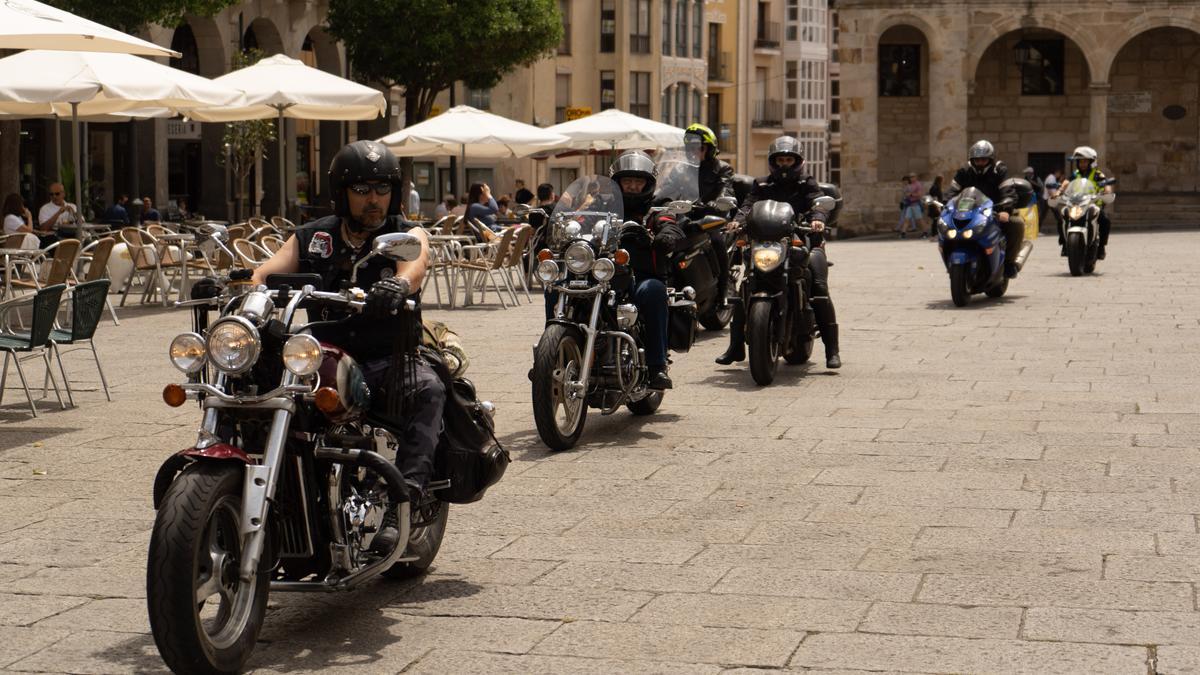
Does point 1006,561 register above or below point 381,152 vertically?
below

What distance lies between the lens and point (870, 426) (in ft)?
32.4

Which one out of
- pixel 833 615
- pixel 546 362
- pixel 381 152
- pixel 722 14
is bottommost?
pixel 833 615

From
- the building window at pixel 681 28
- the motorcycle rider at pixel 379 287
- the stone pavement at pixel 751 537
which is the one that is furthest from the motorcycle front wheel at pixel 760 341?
the building window at pixel 681 28

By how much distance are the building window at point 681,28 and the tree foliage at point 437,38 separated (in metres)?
28.4

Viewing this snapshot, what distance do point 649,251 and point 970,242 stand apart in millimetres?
8675

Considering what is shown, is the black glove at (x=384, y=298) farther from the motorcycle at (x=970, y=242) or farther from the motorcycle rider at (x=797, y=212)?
the motorcycle at (x=970, y=242)

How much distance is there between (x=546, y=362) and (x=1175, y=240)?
28.4 m

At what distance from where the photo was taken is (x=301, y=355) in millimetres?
5016

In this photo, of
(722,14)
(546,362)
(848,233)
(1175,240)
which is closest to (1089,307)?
(546,362)

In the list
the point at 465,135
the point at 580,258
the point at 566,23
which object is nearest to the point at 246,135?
the point at 465,135

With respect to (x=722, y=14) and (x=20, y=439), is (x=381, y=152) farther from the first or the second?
(x=722, y=14)

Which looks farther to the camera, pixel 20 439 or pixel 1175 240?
pixel 1175 240

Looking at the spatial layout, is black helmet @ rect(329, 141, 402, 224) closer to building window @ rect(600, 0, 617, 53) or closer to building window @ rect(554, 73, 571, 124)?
building window @ rect(554, 73, 571, 124)

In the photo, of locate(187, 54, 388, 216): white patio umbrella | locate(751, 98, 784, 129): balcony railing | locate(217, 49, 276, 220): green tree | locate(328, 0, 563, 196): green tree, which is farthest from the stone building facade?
locate(751, 98, 784, 129): balcony railing
